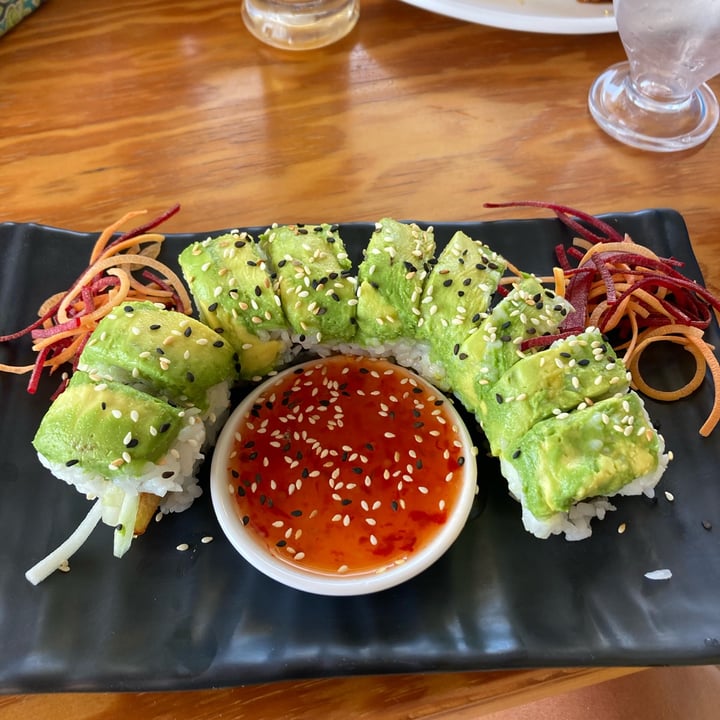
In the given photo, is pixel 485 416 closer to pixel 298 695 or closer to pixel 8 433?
pixel 298 695

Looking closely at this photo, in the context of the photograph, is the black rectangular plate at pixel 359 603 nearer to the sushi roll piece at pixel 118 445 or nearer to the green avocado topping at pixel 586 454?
the sushi roll piece at pixel 118 445

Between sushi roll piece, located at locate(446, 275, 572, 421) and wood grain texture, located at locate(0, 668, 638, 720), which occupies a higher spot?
sushi roll piece, located at locate(446, 275, 572, 421)

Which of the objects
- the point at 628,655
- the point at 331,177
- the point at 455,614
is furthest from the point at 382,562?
the point at 331,177

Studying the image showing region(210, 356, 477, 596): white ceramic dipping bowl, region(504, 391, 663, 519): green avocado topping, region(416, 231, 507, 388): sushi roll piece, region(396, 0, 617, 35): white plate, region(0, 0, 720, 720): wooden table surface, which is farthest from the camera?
region(396, 0, 617, 35): white plate

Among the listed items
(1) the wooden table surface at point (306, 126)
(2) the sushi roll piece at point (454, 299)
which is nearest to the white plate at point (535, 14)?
(1) the wooden table surface at point (306, 126)

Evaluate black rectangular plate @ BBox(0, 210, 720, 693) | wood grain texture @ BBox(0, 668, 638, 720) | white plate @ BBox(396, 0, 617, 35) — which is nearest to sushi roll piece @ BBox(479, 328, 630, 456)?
black rectangular plate @ BBox(0, 210, 720, 693)

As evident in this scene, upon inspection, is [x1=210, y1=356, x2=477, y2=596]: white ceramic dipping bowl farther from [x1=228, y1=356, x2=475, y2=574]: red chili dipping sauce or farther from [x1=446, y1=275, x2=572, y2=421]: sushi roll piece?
[x1=446, y1=275, x2=572, y2=421]: sushi roll piece

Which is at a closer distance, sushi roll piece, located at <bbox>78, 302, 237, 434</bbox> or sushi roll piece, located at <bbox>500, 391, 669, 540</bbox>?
sushi roll piece, located at <bbox>500, 391, 669, 540</bbox>
